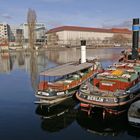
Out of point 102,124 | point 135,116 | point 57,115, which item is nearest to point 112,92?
point 102,124

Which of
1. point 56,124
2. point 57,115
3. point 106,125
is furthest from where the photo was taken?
point 57,115

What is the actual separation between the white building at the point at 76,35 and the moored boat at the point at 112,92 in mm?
129684

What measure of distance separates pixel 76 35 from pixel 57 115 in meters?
153

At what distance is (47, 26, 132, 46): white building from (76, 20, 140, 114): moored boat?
425ft

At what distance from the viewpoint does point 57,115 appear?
18828mm

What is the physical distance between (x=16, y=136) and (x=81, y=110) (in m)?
6.24

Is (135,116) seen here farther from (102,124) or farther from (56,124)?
(56,124)

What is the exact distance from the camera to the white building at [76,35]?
155 meters

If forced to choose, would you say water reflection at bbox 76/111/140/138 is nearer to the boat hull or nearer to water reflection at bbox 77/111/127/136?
water reflection at bbox 77/111/127/136

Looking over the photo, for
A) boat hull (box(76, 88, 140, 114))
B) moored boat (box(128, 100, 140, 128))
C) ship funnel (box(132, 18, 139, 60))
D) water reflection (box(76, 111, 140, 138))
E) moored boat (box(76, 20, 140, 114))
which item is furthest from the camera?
ship funnel (box(132, 18, 139, 60))

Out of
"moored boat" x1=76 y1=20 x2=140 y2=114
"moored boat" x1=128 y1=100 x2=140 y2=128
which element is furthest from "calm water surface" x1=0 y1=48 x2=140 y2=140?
"moored boat" x1=76 y1=20 x2=140 y2=114

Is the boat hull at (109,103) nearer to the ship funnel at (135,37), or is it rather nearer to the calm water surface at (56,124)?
the calm water surface at (56,124)

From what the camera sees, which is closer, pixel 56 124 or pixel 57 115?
pixel 56 124

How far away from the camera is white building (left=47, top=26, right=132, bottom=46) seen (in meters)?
155
